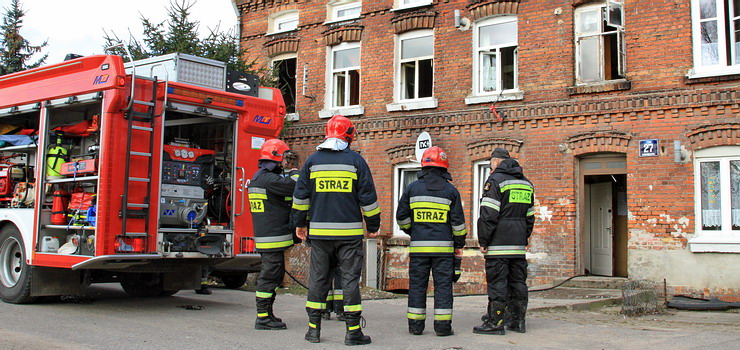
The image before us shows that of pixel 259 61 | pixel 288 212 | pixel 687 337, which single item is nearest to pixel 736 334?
pixel 687 337

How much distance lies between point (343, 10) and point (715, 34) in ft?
27.1

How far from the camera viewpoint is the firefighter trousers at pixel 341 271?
6.84m

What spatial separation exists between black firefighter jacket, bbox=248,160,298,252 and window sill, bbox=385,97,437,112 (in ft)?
25.5

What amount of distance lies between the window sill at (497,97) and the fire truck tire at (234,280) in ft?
18.5

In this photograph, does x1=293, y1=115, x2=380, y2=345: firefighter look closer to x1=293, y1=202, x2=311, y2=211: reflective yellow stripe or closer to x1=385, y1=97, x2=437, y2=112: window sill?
x1=293, y1=202, x2=311, y2=211: reflective yellow stripe

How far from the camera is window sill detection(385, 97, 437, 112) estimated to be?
50.1 ft

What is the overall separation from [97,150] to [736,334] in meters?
7.53

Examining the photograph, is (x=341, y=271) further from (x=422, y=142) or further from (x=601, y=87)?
(x=422, y=142)

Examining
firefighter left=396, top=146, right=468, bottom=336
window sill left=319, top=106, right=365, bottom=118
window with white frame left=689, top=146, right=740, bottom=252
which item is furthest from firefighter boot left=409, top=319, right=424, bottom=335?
window sill left=319, top=106, right=365, bottom=118

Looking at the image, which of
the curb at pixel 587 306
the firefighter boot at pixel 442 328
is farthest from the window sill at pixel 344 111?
→ the firefighter boot at pixel 442 328

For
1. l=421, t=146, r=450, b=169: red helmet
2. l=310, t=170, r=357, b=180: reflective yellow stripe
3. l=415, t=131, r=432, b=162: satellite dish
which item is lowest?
l=310, t=170, r=357, b=180: reflective yellow stripe

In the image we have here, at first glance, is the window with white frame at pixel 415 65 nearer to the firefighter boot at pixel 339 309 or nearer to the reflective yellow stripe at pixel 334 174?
the firefighter boot at pixel 339 309

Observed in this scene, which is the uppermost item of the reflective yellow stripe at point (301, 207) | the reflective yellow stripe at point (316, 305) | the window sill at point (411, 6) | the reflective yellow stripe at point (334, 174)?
the window sill at point (411, 6)

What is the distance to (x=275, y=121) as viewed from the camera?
33.5 ft
